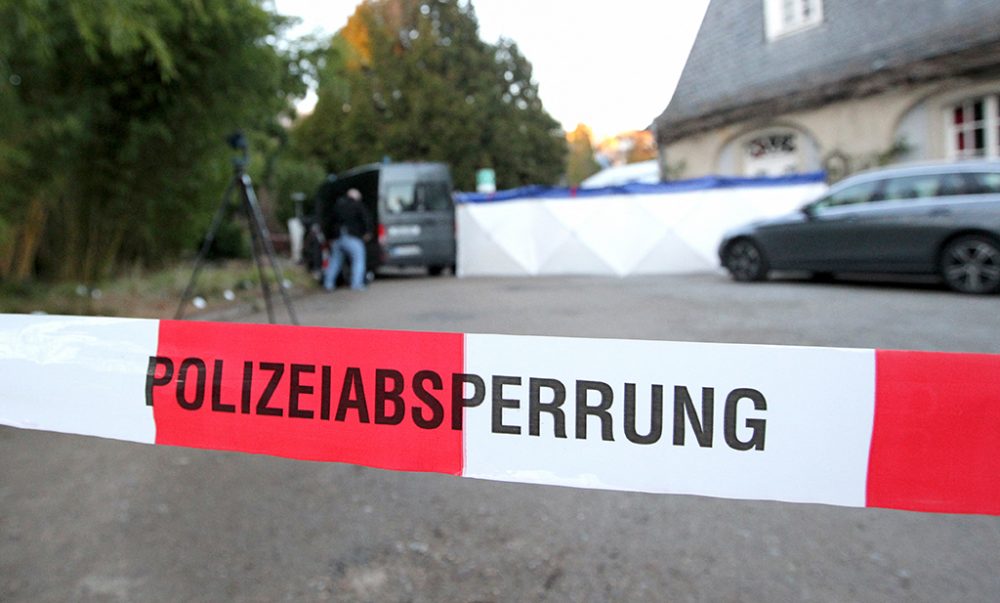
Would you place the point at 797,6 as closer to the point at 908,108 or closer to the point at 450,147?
the point at 908,108

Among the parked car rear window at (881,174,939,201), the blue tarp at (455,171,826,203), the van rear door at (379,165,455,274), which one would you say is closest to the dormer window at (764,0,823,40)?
the parked car rear window at (881,174,939,201)

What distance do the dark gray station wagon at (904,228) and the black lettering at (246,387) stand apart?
8621 millimetres

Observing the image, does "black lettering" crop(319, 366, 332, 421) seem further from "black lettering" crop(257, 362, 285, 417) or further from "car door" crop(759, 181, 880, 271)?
"car door" crop(759, 181, 880, 271)

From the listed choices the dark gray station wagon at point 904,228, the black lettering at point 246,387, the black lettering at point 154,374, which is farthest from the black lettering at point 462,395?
the dark gray station wagon at point 904,228

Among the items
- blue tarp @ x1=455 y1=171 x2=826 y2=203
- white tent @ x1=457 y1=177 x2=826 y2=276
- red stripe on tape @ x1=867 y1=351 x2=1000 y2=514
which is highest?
blue tarp @ x1=455 y1=171 x2=826 y2=203

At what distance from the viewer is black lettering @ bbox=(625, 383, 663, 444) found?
6.77ft

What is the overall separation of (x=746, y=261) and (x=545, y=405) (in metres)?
10.5

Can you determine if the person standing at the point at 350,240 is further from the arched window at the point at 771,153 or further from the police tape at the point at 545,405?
the police tape at the point at 545,405

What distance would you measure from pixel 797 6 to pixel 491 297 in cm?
847

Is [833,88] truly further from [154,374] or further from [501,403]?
[154,374]

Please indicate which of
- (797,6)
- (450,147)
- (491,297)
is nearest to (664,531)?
(797,6)

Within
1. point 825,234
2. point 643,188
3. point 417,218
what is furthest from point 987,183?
point 417,218

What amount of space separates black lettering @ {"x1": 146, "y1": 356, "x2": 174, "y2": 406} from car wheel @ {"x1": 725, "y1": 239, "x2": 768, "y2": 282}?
10.4 m

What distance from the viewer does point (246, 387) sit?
2.36 metres
